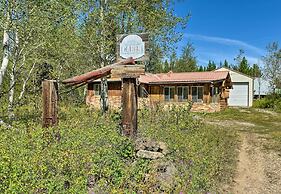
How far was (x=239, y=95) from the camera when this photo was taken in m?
38.8

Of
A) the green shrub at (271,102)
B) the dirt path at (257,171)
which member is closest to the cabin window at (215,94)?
the green shrub at (271,102)

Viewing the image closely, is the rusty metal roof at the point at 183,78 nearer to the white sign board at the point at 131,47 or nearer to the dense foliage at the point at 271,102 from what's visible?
the dense foliage at the point at 271,102

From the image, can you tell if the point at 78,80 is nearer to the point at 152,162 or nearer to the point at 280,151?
the point at 152,162

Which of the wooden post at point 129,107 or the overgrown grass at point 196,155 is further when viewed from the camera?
the wooden post at point 129,107

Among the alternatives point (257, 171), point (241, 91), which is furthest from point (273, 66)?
point (257, 171)

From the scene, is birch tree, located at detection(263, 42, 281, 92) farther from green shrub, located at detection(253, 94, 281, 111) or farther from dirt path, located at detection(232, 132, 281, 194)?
dirt path, located at detection(232, 132, 281, 194)

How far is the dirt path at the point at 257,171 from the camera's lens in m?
6.80

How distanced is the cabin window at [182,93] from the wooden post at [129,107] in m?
21.2

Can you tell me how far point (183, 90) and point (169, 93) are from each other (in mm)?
1397

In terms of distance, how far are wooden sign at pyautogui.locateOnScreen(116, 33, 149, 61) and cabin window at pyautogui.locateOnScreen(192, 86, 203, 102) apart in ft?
67.1

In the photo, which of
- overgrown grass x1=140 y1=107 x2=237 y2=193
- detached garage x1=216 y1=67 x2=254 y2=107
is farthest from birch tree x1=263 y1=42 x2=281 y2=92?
overgrown grass x1=140 y1=107 x2=237 y2=193

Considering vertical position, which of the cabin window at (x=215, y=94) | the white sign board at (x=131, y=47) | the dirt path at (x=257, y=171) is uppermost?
the white sign board at (x=131, y=47)

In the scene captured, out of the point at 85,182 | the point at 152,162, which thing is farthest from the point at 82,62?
the point at 85,182

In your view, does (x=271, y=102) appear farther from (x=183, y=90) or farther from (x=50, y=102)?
(x=50, y=102)
